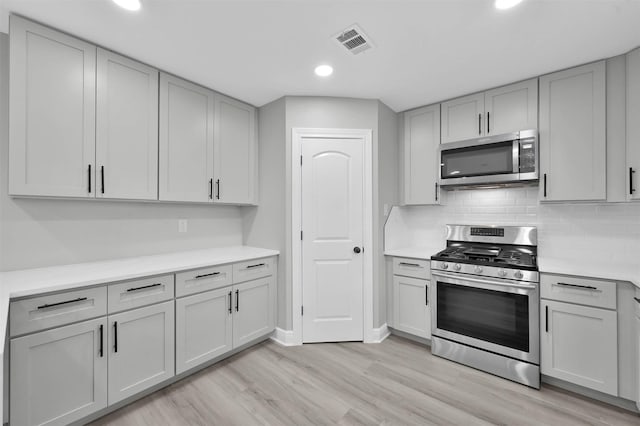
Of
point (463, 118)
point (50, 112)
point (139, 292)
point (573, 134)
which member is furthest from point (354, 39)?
point (139, 292)

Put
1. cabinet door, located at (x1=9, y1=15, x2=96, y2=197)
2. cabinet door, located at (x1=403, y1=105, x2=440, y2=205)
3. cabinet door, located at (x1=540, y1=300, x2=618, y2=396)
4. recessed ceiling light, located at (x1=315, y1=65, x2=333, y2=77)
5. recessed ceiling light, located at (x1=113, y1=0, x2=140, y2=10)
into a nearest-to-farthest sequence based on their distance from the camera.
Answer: recessed ceiling light, located at (x1=113, y1=0, x2=140, y2=10), cabinet door, located at (x1=9, y1=15, x2=96, y2=197), cabinet door, located at (x1=540, y1=300, x2=618, y2=396), recessed ceiling light, located at (x1=315, y1=65, x2=333, y2=77), cabinet door, located at (x1=403, y1=105, x2=440, y2=205)

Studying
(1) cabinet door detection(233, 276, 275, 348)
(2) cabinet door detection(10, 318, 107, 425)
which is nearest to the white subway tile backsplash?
(1) cabinet door detection(233, 276, 275, 348)

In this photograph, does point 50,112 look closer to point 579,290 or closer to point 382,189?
point 382,189

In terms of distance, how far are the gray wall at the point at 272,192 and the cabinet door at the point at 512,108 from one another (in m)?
2.06

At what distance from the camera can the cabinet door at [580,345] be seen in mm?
2023

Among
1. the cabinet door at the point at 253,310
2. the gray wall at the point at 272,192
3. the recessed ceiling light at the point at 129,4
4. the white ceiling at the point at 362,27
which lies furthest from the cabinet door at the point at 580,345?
the recessed ceiling light at the point at 129,4

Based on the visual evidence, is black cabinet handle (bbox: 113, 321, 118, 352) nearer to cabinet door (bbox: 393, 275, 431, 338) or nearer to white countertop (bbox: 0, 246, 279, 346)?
white countertop (bbox: 0, 246, 279, 346)

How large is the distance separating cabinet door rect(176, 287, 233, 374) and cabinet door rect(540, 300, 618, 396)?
262cm

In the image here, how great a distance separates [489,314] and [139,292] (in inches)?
110

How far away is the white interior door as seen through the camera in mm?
2951

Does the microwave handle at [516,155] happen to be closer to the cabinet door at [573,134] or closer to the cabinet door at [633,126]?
the cabinet door at [573,134]

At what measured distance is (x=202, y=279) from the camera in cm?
238

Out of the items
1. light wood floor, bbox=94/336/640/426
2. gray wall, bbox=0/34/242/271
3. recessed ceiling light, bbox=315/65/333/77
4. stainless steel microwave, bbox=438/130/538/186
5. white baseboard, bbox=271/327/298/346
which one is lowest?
light wood floor, bbox=94/336/640/426

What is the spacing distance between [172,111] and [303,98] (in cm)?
124
